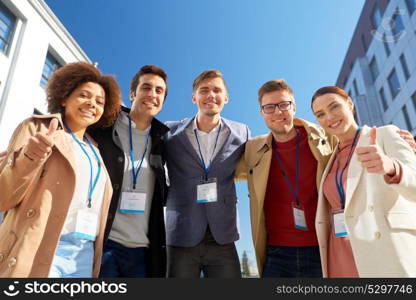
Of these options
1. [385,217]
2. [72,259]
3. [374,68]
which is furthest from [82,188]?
[374,68]

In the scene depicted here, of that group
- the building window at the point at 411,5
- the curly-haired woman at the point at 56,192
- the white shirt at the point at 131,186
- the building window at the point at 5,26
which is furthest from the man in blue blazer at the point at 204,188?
the building window at the point at 411,5

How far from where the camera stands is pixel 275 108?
2.86 meters

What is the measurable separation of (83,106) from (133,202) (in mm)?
910

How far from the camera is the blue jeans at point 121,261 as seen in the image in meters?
2.08

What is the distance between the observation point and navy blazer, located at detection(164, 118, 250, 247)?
2.48 m

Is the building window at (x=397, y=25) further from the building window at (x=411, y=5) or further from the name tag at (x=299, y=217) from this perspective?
the name tag at (x=299, y=217)

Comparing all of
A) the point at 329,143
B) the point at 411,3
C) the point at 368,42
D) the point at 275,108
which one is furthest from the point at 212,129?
the point at 368,42

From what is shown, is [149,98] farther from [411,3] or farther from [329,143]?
[411,3]

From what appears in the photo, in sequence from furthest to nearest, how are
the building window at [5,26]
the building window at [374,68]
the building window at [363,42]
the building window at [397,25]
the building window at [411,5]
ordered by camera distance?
the building window at [363,42], the building window at [374,68], the building window at [397,25], the building window at [411,5], the building window at [5,26]

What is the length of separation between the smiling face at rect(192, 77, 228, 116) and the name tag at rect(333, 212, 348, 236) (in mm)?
1525

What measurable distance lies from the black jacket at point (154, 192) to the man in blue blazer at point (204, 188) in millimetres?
163

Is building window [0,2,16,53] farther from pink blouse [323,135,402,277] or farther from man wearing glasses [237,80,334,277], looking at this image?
pink blouse [323,135,402,277]

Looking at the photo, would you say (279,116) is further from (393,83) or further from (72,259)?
(393,83)

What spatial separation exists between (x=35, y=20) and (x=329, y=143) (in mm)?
13896
